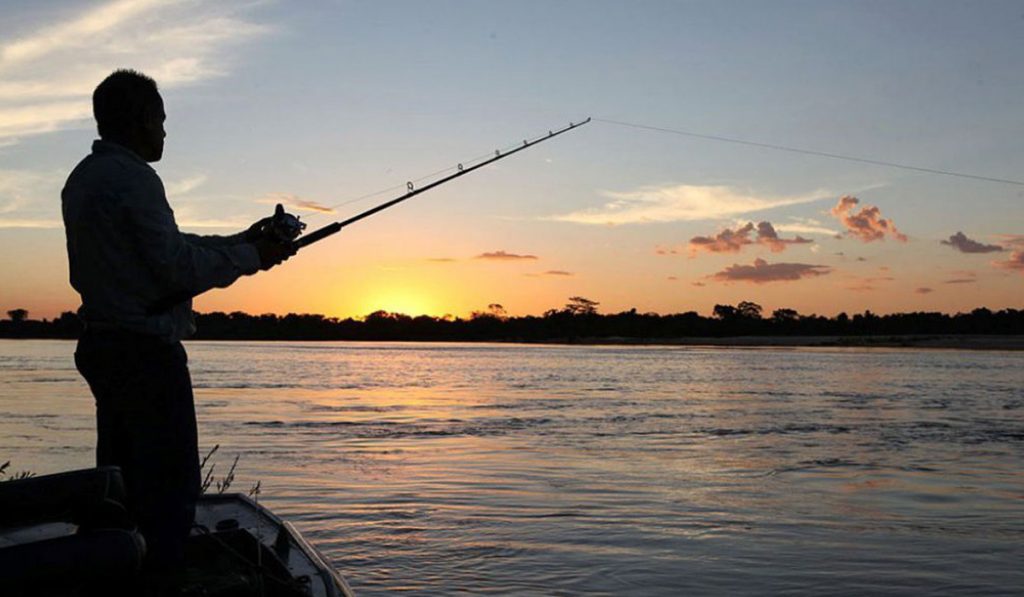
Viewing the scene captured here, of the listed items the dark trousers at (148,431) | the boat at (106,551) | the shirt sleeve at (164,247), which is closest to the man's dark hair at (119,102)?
the shirt sleeve at (164,247)

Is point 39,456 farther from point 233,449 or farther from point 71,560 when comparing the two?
point 71,560

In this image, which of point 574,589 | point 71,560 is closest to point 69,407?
point 574,589

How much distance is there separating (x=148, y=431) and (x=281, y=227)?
0.91 metres

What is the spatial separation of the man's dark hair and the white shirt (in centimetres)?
14

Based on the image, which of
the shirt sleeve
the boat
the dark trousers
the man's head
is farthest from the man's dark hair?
the boat

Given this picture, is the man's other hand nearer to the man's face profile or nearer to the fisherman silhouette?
the fisherman silhouette

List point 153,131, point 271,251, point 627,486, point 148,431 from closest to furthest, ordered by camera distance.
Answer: point 148,431, point 153,131, point 271,251, point 627,486

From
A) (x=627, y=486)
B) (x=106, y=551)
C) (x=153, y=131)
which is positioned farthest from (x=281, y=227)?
(x=627, y=486)

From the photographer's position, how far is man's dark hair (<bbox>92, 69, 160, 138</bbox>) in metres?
3.57

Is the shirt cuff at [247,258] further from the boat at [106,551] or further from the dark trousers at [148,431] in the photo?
the boat at [106,551]

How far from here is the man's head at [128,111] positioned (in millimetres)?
3570

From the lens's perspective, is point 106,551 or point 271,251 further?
point 271,251

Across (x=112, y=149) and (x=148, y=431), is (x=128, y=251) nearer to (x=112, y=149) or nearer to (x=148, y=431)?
(x=112, y=149)

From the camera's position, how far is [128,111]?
357cm
